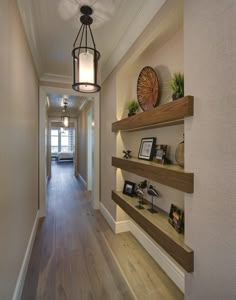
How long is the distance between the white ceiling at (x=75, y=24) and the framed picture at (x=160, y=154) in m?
1.21

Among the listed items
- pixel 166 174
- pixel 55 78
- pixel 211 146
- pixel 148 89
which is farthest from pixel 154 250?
pixel 55 78

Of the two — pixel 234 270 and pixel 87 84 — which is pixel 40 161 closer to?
pixel 87 84

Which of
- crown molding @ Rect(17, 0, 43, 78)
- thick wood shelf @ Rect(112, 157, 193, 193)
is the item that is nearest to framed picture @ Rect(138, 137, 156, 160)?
thick wood shelf @ Rect(112, 157, 193, 193)

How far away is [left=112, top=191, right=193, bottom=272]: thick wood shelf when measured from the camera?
1.13 metres

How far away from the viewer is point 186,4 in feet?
3.72

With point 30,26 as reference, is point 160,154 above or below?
below

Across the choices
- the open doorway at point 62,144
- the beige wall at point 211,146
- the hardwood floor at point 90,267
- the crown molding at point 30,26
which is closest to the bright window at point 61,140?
the open doorway at point 62,144

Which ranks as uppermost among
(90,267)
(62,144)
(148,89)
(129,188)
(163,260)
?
(148,89)

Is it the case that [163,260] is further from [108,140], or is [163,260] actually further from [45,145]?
[45,145]

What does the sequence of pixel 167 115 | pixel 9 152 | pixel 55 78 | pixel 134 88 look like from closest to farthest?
pixel 9 152 → pixel 167 115 → pixel 134 88 → pixel 55 78

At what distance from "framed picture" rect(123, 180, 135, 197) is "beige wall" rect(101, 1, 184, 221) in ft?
0.26

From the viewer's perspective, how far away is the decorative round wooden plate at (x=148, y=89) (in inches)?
71.0

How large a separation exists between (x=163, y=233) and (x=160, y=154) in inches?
29.1

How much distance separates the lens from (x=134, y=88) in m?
2.34
